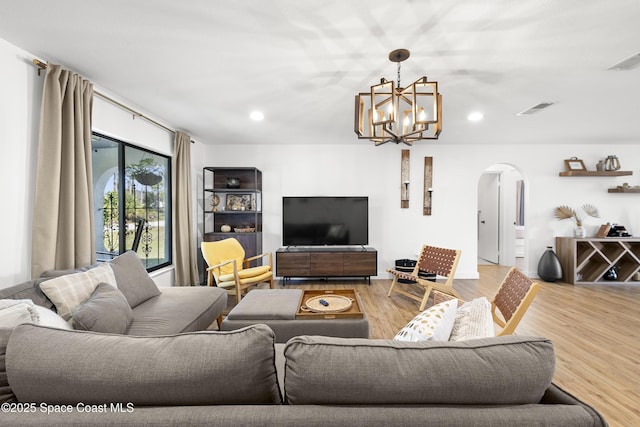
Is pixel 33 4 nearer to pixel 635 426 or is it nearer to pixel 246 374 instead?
pixel 246 374

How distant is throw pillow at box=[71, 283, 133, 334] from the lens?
5.28ft

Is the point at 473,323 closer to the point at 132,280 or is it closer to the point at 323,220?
the point at 132,280

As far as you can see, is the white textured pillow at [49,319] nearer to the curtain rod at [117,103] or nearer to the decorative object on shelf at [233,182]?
the curtain rod at [117,103]

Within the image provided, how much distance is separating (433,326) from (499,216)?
646 cm

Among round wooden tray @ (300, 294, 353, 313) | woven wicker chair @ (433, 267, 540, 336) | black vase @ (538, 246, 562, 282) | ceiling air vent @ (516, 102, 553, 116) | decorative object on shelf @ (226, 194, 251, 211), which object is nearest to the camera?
woven wicker chair @ (433, 267, 540, 336)

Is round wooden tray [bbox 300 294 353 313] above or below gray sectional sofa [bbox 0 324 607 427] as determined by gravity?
below

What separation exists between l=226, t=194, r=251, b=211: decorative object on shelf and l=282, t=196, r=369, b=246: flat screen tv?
67 cm

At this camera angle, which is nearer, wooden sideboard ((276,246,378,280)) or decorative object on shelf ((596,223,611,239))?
wooden sideboard ((276,246,378,280))

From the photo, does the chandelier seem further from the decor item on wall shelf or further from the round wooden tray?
the decor item on wall shelf

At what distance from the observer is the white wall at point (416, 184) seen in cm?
519

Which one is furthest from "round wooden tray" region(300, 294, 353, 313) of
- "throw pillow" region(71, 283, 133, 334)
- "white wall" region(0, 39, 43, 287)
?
"white wall" region(0, 39, 43, 287)

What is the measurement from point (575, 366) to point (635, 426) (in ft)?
2.10

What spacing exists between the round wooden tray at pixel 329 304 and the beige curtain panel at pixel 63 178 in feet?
6.24

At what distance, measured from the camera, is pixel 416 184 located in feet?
17.1
